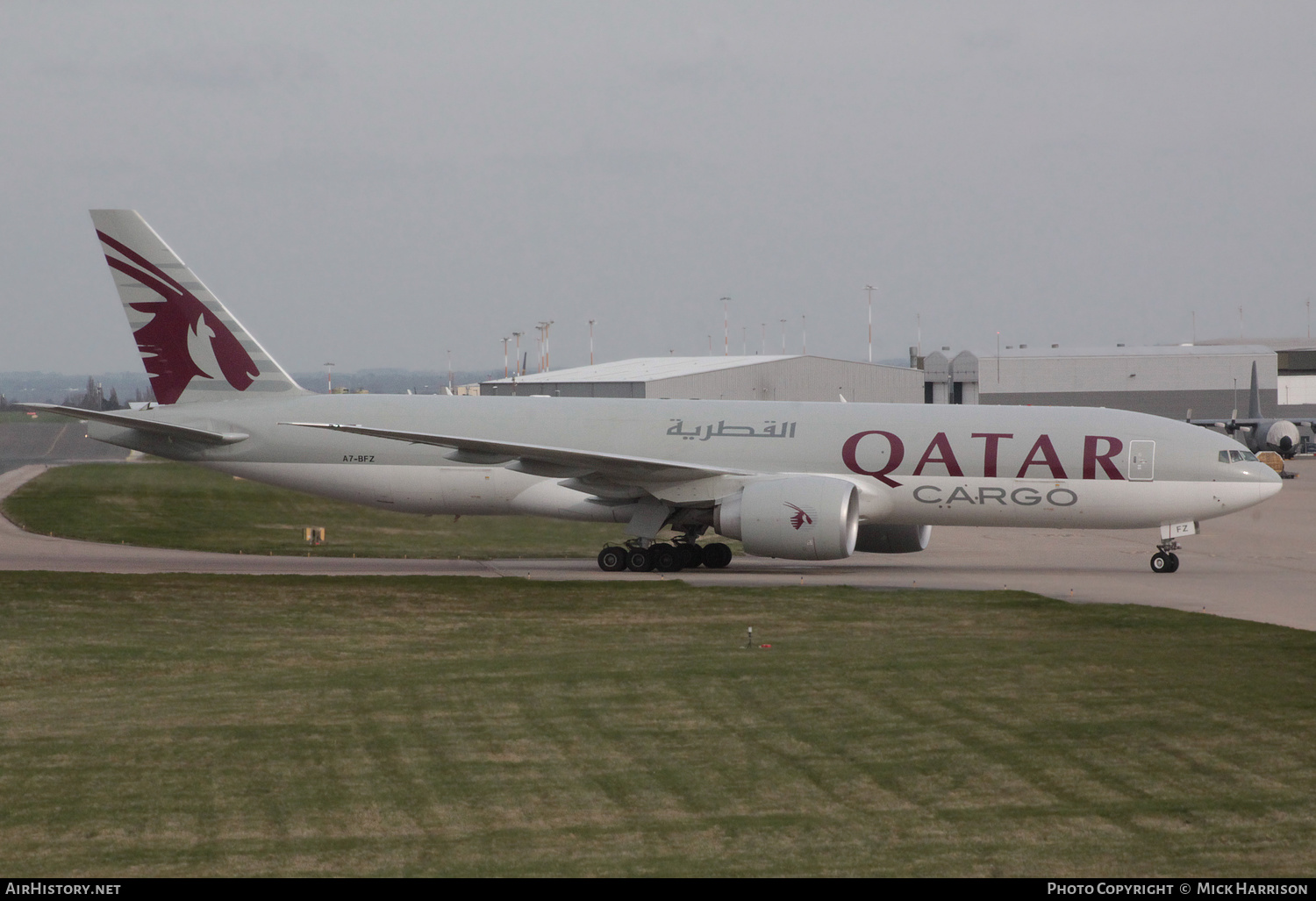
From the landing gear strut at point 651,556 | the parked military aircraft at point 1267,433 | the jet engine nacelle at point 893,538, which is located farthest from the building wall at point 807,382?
the landing gear strut at point 651,556

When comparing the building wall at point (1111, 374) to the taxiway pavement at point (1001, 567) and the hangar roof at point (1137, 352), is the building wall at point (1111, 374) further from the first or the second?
the taxiway pavement at point (1001, 567)

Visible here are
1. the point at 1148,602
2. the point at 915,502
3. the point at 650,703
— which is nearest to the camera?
the point at 650,703

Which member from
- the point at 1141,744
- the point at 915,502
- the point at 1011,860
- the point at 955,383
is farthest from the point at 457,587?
the point at 955,383

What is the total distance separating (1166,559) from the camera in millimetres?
27625

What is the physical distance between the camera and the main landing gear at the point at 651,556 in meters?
27.4

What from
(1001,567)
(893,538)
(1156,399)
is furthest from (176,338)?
(1156,399)

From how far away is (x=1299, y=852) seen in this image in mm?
9617

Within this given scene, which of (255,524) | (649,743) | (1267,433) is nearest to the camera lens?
(649,743)

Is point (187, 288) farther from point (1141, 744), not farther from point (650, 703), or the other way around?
point (1141, 744)

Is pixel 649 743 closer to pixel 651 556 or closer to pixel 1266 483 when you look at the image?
pixel 651 556

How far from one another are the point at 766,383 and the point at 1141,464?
153 feet

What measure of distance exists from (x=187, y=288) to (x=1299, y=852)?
2541cm

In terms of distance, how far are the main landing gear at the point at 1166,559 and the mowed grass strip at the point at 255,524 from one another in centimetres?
1179

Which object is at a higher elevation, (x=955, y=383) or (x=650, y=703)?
(x=955, y=383)
